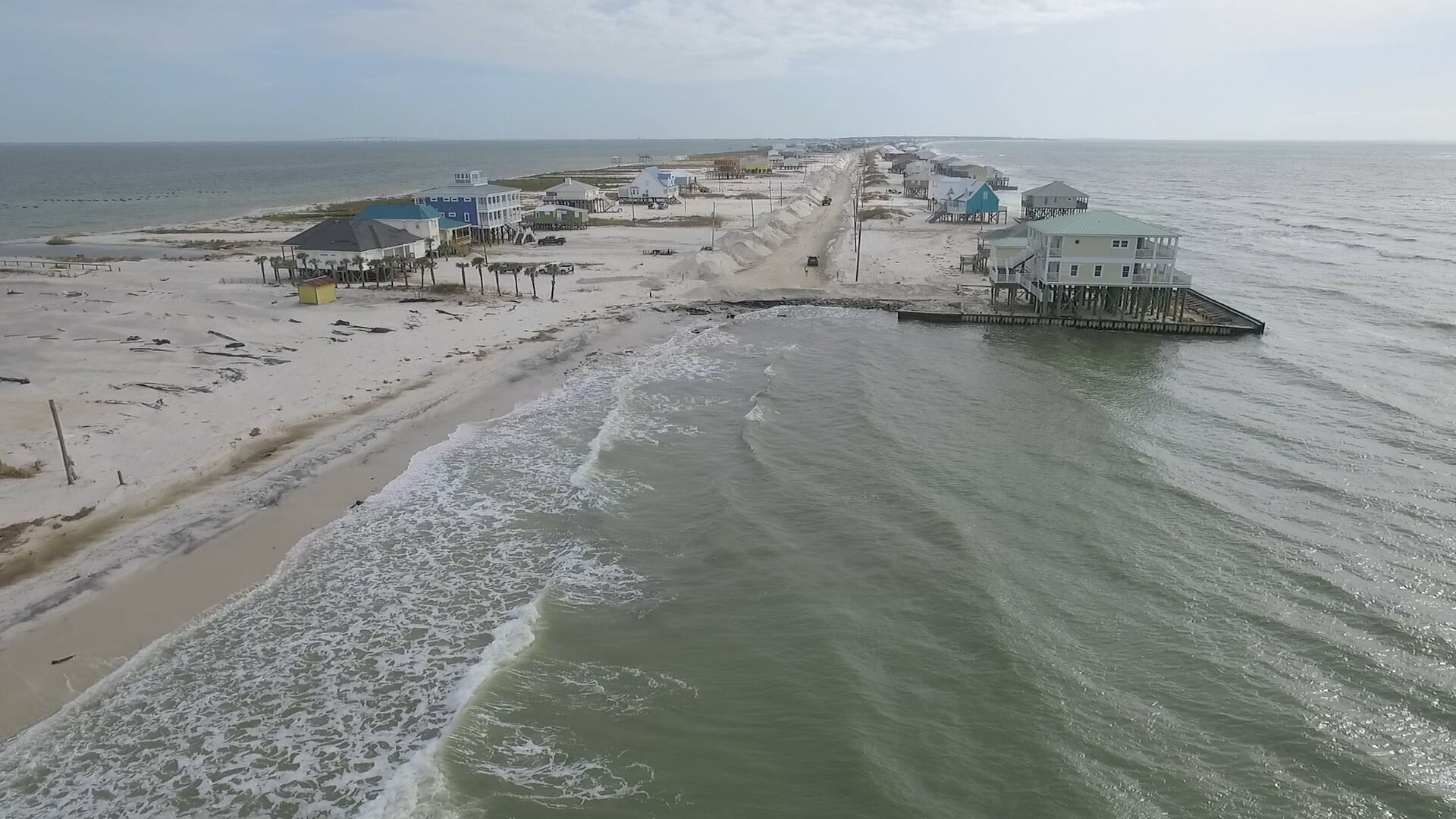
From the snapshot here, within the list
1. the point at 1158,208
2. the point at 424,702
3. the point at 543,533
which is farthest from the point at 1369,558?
the point at 1158,208

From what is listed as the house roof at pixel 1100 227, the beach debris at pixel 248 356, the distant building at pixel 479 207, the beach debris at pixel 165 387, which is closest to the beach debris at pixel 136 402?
the beach debris at pixel 165 387

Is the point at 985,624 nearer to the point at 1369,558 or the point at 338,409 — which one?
the point at 1369,558

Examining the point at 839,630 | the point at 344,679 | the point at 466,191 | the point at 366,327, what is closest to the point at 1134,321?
the point at 839,630

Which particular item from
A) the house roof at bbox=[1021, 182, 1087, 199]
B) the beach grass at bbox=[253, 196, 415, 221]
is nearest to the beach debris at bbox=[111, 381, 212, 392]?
the beach grass at bbox=[253, 196, 415, 221]

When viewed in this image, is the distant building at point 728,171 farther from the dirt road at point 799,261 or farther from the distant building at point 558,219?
the distant building at point 558,219

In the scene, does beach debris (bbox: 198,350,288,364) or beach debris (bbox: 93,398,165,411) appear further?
beach debris (bbox: 198,350,288,364)

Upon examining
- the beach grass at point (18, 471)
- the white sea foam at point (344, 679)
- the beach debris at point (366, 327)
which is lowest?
the white sea foam at point (344, 679)

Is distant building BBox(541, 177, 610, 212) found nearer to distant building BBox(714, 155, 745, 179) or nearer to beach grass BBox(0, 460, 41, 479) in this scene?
beach grass BBox(0, 460, 41, 479)
